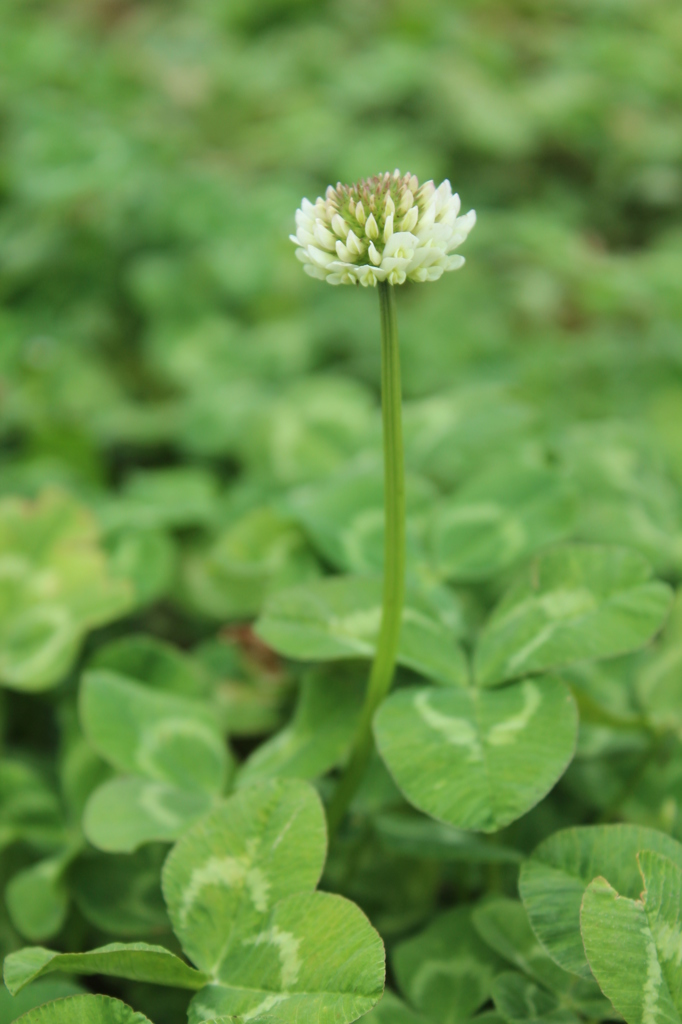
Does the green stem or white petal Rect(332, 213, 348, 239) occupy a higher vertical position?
white petal Rect(332, 213, 348, 239)

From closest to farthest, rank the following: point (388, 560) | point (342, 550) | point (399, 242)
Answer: point (399, 242) → point (388, 560) → point (342, 550)

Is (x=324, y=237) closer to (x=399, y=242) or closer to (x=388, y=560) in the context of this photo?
(x=399, y=242)

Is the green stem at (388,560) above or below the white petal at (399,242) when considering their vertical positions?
below

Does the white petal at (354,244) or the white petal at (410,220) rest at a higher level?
the white petal at (410,220)

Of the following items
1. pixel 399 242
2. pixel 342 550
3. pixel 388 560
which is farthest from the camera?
pixel 342 550

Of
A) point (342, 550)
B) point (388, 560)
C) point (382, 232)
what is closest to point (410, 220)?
point (382, 232)

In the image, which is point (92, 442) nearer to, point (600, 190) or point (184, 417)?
point (184, 417)

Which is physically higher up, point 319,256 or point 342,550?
point 319,256
